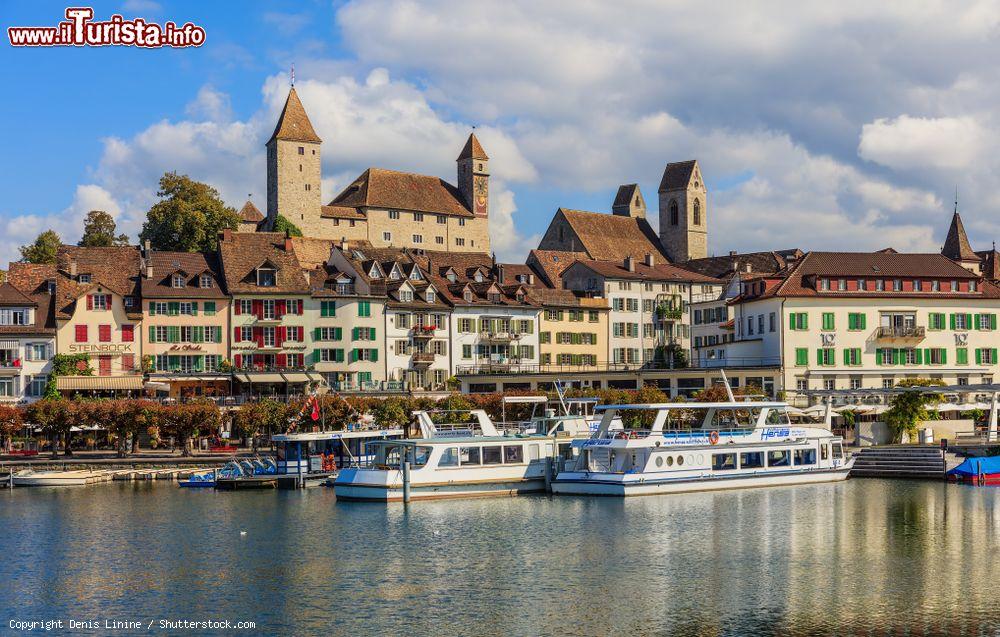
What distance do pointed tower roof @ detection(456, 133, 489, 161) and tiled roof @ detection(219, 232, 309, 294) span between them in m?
70.0

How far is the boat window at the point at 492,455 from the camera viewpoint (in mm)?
70312

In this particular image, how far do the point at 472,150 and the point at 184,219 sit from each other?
5840 cm

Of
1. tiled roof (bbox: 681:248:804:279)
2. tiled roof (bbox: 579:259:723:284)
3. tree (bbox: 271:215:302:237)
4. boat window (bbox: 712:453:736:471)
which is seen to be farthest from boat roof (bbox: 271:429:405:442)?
tree (bbox: 271:215:302:237)

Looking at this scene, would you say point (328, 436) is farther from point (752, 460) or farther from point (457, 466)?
point (752, 460)

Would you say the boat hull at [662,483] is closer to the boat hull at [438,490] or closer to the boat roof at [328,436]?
the boat hull at [438,490]

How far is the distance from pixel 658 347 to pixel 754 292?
21606mm

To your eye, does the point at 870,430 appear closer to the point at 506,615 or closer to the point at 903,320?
the point at 903,320

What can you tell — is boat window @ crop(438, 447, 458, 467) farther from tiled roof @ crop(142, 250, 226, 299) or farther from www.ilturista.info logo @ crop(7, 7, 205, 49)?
tiled roof @ crop(142, 250, 226, 299)

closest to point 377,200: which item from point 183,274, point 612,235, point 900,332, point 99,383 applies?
point 612,235

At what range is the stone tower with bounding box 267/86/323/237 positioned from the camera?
164 m

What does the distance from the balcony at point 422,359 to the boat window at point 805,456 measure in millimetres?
45526

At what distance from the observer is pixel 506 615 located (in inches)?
1594

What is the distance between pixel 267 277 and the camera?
10975 cm

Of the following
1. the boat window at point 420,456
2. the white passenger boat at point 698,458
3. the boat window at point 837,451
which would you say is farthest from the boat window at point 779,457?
the boat window at point 420,456
